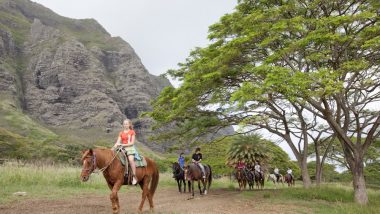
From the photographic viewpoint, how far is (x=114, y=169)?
9828 mm

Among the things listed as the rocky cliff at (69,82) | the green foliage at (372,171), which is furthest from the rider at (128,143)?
the rocky cliff at (69,82)

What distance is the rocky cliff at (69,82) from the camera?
468 feet

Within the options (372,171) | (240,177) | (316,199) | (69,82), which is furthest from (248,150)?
(69,82)

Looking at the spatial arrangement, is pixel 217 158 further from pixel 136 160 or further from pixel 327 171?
pixel 136 160

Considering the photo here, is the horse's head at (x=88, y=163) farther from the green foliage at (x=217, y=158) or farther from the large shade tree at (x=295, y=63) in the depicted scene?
the green foliage at (x=217, y=158)

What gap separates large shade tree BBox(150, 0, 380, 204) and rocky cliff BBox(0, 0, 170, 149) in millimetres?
119415

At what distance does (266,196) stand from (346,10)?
10.0 meters

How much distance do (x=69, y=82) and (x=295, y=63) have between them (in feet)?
474

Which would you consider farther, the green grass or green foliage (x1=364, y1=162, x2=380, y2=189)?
green foliage (x1=364, y1=162, x2=380, y2=189)

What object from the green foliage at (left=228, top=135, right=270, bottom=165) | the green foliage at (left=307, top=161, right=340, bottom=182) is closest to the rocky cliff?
the green foliage at (left=307, top=161, right=340, bottom=182)

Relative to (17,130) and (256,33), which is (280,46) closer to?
(256,33)

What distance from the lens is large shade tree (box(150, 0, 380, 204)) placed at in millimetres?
14289

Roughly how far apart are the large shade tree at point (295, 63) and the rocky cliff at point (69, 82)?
119m

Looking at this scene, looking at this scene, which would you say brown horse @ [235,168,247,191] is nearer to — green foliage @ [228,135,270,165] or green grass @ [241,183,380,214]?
green grass @ [241,183,380,214]
